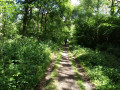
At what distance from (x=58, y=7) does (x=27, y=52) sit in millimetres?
13717

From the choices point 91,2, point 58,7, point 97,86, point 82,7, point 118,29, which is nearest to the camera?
point 97,86

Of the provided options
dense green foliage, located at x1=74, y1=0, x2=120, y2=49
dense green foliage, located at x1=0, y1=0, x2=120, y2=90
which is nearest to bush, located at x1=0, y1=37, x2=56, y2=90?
dense green foliage, located at x1=0, y1=0, x2=120, y2=90

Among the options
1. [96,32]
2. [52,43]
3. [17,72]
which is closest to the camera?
[17,72]

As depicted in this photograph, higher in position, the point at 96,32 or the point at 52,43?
the point at 96,32

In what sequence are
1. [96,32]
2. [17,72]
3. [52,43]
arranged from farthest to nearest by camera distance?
[52,43]
[96,32]
[17,72]

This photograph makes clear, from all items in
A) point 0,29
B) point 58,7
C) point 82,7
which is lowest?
point 0,29

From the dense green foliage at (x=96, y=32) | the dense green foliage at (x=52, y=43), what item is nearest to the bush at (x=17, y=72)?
the dense green foliage at (x=52, y=43)

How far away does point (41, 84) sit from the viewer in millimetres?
5848

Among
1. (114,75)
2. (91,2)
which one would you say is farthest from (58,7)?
(114,75)

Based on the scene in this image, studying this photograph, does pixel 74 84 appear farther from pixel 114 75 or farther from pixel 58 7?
pixel 58 7

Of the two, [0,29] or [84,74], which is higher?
[0,29]

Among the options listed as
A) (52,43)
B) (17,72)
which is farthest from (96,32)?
(17,72)

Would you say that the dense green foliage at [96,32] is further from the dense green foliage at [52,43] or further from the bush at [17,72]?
the bush at [17,72]

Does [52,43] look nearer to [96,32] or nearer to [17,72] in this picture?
[96,32]
